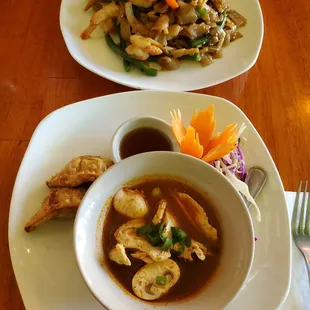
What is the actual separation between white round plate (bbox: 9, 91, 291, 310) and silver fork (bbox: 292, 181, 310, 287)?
57 millimetres

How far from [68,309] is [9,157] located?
2.14 ft

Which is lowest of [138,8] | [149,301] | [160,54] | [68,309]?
[68,309]

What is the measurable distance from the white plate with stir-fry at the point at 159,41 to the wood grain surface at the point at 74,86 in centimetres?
9

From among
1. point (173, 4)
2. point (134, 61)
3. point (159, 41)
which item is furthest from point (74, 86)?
point (173, 4)

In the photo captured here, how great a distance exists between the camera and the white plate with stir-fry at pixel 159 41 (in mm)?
1716

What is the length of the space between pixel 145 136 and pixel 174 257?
48 centimetres

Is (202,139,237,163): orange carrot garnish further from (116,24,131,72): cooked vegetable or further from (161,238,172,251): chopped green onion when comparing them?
(116,24,131,72): cooked vegetable

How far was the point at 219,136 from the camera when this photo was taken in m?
1.38

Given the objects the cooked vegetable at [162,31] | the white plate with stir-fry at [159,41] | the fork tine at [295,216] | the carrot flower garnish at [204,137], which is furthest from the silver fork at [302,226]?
the cooked vegetable at [162,31]

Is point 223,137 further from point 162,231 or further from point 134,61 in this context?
point 134,61

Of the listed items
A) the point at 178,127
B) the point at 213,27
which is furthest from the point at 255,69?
the point at 178,127

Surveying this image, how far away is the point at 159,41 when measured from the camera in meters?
1.80

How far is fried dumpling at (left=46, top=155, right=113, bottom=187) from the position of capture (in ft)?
4.08

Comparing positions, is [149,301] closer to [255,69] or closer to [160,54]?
[160,54]
